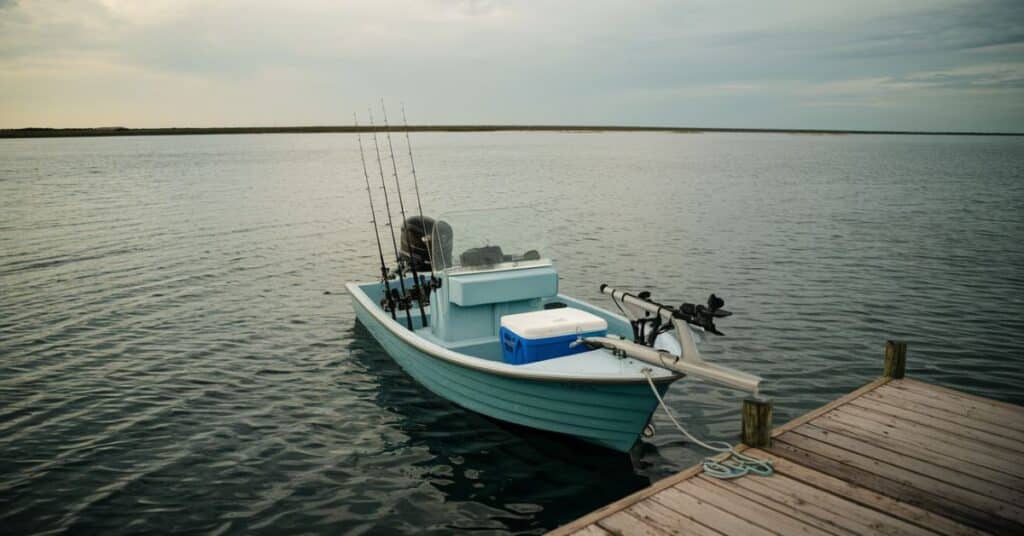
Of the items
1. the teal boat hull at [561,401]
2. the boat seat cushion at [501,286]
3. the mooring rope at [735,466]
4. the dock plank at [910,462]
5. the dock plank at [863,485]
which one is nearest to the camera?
the dock plank at [863,485]

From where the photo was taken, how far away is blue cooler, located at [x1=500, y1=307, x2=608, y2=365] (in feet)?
22.0

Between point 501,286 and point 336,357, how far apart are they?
4.03 m

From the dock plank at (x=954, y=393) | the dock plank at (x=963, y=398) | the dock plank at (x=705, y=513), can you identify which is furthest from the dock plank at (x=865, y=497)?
the dock plank at (x=954, y=393)

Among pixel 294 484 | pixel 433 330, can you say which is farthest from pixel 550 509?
pixel 433 330

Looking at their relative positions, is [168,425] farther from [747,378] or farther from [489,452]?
[747,378]

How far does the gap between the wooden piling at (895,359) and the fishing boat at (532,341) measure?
2574 mm

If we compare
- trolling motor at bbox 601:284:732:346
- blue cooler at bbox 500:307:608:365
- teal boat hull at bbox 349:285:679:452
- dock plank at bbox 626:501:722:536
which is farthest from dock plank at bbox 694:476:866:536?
blue cooler at bbox 500:307:608:365

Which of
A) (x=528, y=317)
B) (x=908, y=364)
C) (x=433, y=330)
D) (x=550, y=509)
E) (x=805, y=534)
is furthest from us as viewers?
(x=908, y=364)

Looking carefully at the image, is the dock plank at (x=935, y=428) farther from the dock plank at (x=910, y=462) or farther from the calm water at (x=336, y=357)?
the calm water at (x=336, y=357)

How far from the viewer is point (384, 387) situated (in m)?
9.36

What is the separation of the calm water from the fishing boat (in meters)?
0.66

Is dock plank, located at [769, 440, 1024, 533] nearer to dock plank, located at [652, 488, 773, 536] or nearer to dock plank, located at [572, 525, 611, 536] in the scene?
dock plank, located at [652, 488, 773, 536]

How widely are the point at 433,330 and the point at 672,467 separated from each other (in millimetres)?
3906

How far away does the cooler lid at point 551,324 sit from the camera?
6750 millimetres
